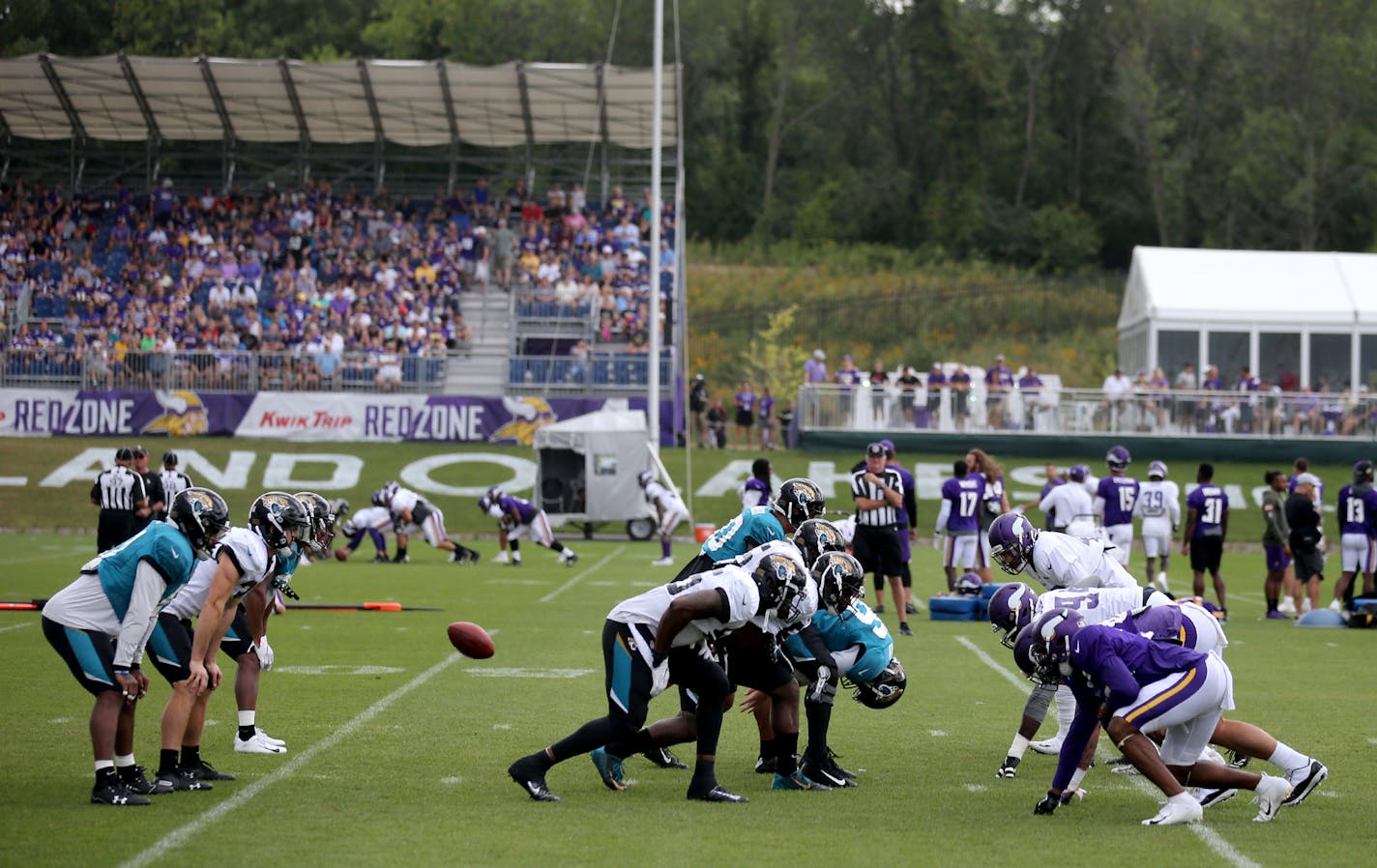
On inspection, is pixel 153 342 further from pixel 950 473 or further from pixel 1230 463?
pixel 1230 463

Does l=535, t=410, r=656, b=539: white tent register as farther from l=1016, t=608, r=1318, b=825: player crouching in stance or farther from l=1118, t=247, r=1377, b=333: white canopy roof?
l=1016, t=608, r=1318, b=825: player crouching in stance

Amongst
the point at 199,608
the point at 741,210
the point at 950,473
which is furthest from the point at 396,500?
the point at 741,210

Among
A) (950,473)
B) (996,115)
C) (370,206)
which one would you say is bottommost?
(950,473)

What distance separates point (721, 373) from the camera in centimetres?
4588

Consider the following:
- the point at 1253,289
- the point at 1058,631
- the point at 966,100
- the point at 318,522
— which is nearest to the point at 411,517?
the point at 318,522

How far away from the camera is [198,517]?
789 centimetres

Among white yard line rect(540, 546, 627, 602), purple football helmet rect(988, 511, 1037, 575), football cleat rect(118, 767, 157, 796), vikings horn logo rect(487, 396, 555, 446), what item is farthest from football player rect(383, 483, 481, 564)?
purple football helmet rect(988, 511, 1037, 575)

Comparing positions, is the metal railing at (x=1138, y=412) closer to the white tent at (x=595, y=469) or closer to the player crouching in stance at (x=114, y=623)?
the white tent at (x=595, y=469)

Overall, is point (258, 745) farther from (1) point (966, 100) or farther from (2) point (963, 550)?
(1) point (966, 100)

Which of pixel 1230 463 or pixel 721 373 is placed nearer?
pixel 1230 463

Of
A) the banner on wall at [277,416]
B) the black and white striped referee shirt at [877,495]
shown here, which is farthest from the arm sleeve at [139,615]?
the banner on wall at [277,416]

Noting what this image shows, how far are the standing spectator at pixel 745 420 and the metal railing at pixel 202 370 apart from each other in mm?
7608

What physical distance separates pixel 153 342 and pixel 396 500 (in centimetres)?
1507

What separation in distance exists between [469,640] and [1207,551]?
12.7 m
